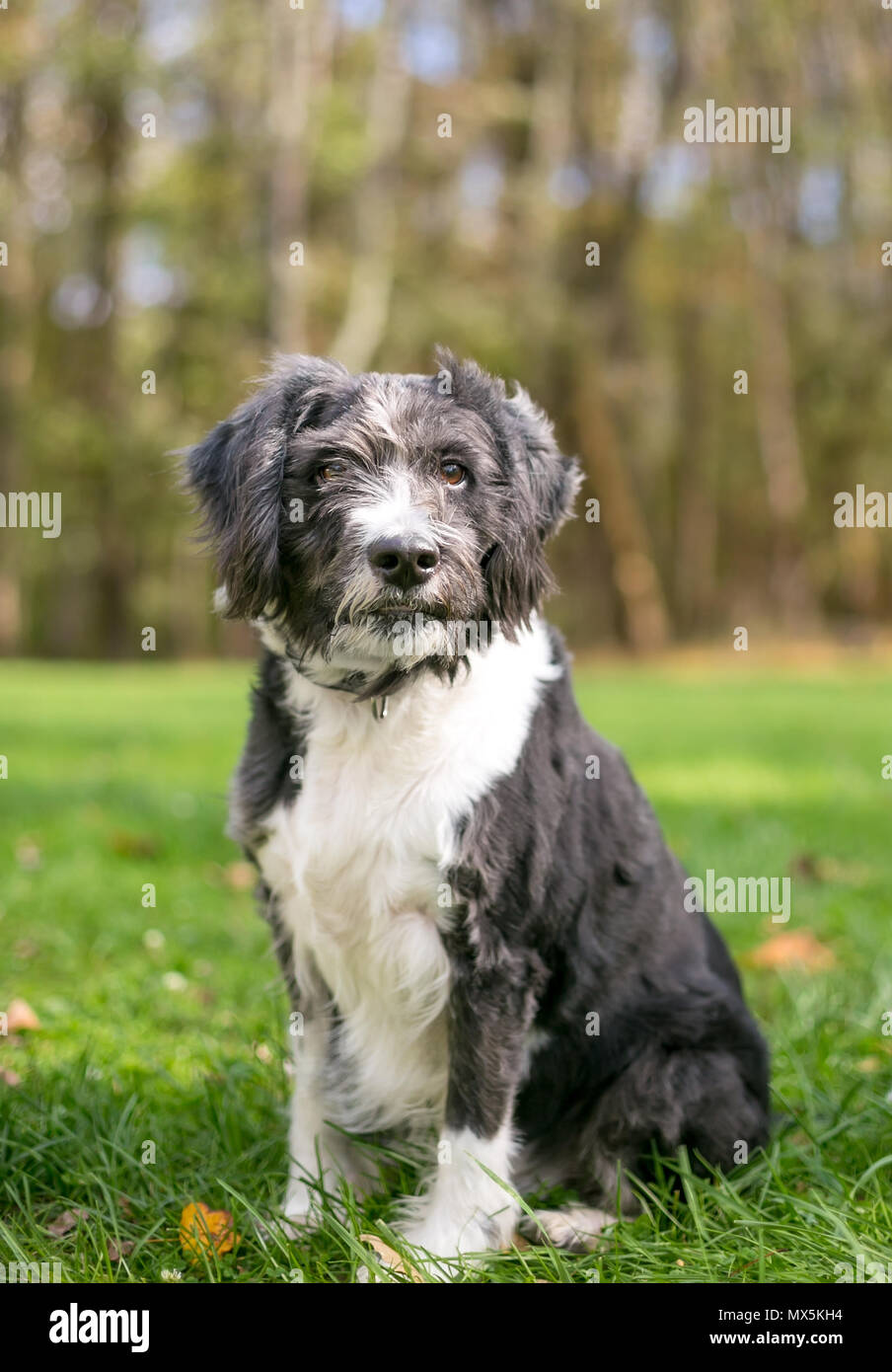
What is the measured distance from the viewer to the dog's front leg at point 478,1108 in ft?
9.65

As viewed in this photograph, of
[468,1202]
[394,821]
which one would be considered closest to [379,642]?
[394,821]

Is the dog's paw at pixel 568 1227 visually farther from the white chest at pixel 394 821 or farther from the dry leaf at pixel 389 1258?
the white chest at pixel 394 821

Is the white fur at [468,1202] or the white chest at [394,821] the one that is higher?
the white chest at [394,821]

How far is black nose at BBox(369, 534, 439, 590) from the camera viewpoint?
107 inches

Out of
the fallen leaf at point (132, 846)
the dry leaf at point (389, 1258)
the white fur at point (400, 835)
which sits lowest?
the dry leaf at point (389, 1258)

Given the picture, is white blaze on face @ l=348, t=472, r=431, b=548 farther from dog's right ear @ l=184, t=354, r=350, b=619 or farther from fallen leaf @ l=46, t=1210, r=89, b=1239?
fallen leaf @ l=46, t=1210, r=89, b=1239

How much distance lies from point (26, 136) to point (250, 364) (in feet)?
19.3

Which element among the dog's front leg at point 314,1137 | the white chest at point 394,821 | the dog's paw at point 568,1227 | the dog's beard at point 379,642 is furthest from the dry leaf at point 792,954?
the dog's beard at point 379,642

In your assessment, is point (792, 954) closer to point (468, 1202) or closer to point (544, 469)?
point (468, 1202)

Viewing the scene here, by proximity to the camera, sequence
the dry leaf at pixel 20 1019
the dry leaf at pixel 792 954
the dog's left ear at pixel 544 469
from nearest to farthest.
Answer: the dog's left ear at pixel 544 469 → the dry leaf at pixel 20 1019 → the dry leaf at pixel 792 954

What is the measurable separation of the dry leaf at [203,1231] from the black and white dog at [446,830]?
0.19 m

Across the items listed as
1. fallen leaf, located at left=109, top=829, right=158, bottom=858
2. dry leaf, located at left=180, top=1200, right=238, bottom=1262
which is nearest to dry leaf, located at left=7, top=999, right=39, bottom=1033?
dry leaf, located at left=180, top=1200, right=238, bottom=1262

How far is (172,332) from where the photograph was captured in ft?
83.1

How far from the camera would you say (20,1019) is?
418cm
